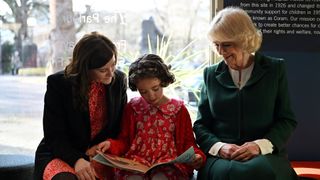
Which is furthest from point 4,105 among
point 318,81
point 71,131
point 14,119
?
point 318,81

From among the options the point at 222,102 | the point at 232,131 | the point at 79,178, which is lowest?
the point at 79,178

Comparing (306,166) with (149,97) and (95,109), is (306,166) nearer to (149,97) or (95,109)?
(149,97)

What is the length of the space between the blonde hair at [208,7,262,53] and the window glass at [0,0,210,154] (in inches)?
27.5

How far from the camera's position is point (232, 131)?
2168 mm

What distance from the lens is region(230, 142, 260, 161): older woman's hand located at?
6.58 feet

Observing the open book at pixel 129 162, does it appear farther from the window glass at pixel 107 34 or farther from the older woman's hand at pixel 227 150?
the window glass at pixel 107 34

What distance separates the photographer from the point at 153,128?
2.14 metres

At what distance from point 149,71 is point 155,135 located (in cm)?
31

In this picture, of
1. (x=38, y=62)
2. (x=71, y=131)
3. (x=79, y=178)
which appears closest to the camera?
(x=79, y=178)

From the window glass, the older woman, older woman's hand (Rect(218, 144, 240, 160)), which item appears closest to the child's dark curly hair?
the older woman

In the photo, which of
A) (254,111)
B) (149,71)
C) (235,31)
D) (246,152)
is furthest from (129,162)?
(235,31)

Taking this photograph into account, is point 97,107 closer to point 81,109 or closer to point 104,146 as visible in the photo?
point 81,109

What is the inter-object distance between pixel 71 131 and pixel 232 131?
76 centimetres

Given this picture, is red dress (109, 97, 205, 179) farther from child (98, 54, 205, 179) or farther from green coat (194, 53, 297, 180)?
green coat (194, 53, 297, 180)
